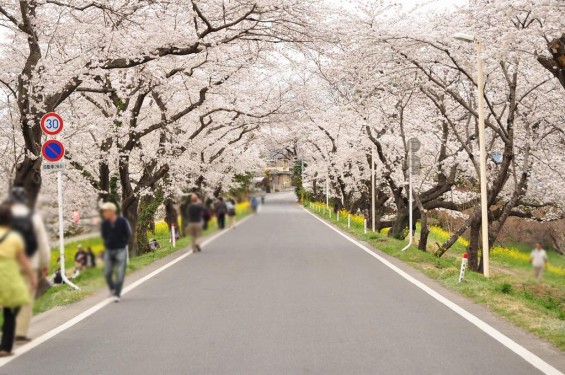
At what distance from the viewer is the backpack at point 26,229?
90cm

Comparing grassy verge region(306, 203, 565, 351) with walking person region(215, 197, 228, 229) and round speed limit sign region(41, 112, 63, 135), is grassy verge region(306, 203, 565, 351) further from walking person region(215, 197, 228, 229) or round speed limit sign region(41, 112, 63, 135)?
round speed limit sign region(41, 112, 63, 135)

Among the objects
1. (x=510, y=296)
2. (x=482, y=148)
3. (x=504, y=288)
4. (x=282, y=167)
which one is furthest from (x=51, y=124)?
(x=282, y=167)

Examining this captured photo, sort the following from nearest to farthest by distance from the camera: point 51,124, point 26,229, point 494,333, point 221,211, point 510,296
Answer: point 26,229 < point 51,124 < point 221,211 < point 494,333 < point 510,296

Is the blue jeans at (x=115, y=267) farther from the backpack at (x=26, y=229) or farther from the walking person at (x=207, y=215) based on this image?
the walking person at (x=207, y=215)

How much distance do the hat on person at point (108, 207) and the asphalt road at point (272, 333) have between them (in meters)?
1.92

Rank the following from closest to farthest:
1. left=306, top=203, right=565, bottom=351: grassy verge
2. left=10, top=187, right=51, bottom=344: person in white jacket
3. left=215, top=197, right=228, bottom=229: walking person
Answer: left=10, top=187, right=51, bottom=344: person in white jacket
left=215, top=197, right=228, bottom=229: walking person
left=306, top=203, right=565, bottom=351: grassy verge

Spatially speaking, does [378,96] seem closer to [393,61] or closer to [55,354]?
[393,61]

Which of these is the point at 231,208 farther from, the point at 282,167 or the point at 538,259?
the point at 282,167

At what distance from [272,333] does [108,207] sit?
6.93m

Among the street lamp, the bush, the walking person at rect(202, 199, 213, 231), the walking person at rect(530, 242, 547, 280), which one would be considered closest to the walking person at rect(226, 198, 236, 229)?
the walking person at rect(202, 199, 213, 231)

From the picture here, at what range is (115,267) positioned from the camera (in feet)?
3.78

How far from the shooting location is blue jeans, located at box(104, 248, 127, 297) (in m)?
1.10

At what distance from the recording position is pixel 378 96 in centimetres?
2492

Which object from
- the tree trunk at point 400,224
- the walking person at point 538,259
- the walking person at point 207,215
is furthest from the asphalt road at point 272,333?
the tree trunk at point 400,224
